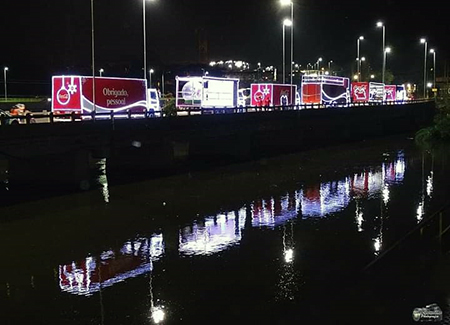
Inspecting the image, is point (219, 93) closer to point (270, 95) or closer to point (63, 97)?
point (270, 95)

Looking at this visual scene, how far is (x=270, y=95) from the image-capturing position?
184 ft

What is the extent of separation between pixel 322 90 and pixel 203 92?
20527mm

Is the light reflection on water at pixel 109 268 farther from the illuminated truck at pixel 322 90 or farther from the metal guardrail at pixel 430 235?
the illuminated truck at pixel 322 90

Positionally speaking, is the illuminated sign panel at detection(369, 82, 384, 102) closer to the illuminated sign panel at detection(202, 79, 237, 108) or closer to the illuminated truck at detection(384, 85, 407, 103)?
the illuminated truck at detection(384, 85, 407, 103)

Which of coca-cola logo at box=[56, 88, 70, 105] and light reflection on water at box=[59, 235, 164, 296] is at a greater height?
coca-cola logo at box=[56, 88, 70, 105]

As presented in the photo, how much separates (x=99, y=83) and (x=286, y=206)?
16460 mm

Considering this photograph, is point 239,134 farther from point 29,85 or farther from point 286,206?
point 29,85

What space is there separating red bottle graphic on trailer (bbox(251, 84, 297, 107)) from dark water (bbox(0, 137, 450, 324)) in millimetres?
26133

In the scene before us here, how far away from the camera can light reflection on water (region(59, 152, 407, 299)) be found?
13639 millimetres

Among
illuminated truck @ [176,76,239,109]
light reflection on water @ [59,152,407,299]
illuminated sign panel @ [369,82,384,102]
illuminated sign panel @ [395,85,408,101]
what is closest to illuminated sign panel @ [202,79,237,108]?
illuminated truck @ [176,76,239,109]

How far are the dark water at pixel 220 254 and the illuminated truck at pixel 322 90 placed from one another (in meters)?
34.0

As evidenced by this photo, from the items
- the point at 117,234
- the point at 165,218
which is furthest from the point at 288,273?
the point at 165,218

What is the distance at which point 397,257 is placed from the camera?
45.7ft

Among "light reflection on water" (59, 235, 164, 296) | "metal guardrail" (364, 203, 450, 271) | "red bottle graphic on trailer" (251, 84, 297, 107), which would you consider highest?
"red bottle graphic on trailer" (251, 84, 297, 107)
